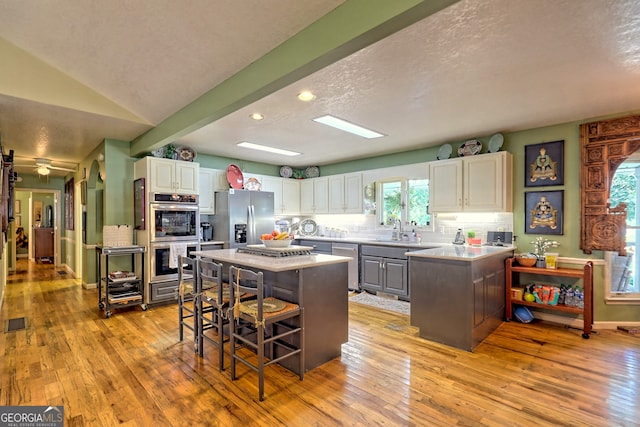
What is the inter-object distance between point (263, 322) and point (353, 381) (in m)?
0.89

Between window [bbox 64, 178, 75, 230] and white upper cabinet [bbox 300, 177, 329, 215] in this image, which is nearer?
white upper cabinet [bbox 300, 177, 329, 215]

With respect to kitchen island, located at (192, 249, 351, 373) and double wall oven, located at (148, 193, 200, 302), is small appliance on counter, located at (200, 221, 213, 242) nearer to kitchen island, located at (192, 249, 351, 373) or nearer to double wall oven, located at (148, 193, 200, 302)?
double wall oven, located at (148, 193, 200, 302)

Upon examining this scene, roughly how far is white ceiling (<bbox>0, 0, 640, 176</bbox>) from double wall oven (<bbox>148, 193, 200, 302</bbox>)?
3.62ft

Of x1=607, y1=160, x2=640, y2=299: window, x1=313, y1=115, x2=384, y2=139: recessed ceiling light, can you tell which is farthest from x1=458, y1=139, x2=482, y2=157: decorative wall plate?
x1=607, y1=160, x2=640, y2=299: window

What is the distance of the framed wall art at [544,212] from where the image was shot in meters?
3.90

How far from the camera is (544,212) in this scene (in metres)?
4.01

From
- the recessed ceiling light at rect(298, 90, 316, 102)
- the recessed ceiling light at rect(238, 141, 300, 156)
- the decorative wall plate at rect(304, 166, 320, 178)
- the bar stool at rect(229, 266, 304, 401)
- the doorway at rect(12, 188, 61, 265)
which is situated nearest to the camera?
the bar stool at rect(229, 266, 304, 401)

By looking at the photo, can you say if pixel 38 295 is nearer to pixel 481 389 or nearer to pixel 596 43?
pixel 481 389

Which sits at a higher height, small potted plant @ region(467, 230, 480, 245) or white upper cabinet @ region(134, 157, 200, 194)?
white upper cabinet @ region(134, 157, 200, 194)

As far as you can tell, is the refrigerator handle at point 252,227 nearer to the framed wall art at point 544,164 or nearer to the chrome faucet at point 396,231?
the chrome faucet at point 396,231

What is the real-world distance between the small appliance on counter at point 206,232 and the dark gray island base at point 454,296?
12.0 ft

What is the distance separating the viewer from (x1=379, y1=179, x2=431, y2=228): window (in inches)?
208

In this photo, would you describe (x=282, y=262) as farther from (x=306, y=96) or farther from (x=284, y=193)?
(x=284, y=193)

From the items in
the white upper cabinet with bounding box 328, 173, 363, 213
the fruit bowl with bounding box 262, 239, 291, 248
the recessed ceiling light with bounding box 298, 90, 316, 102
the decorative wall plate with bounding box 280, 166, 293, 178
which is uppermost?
the recessed ceiling light with bounding box 298, 90, 316, 102
